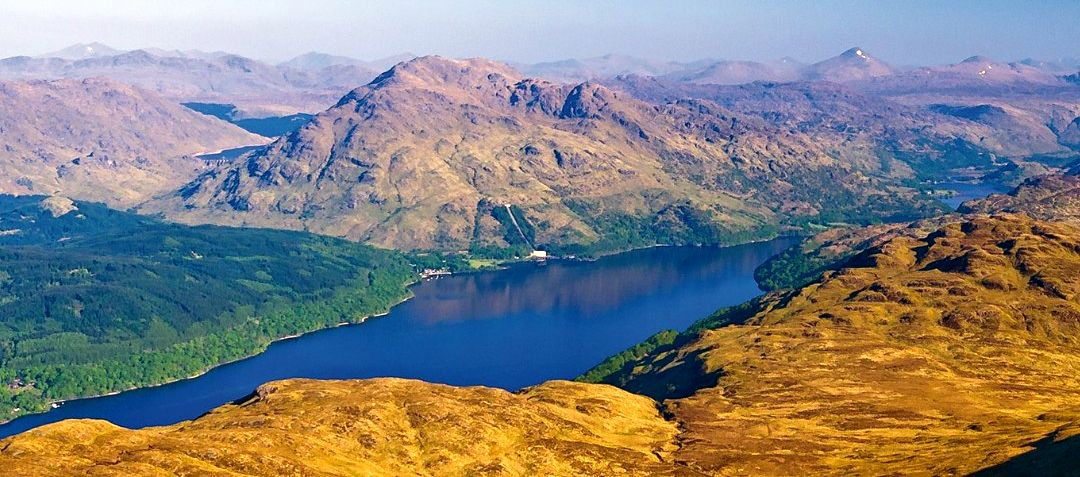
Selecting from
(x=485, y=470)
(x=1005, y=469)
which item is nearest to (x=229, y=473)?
(x=485, y=470)

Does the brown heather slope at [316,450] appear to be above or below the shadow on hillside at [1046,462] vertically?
below

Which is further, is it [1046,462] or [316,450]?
[316,450]

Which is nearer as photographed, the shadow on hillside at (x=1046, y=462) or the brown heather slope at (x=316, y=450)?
the shadow on hillside at (x=1046, y=462)

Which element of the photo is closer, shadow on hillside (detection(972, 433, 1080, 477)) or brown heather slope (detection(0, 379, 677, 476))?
shadow on hillside (detection(972, 433, 1080, 477))

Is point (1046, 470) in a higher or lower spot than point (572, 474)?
higher

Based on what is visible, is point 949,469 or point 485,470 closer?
point 949,469

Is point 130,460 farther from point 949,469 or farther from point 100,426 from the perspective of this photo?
point 949,469

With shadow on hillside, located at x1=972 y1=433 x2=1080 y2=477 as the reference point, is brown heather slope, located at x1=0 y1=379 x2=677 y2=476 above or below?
below

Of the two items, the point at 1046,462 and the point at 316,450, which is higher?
the point at 1046,462
